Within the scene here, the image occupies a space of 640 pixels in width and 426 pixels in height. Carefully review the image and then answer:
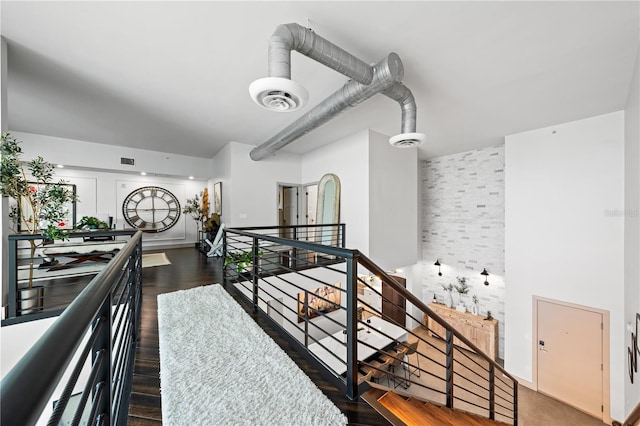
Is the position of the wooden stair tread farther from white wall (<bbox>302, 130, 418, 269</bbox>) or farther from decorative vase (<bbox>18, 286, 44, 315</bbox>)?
decorative vase (<bbox>18, 286, 44, 315</bbox>)

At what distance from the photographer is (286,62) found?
196cm

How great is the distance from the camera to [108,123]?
450 centimetres

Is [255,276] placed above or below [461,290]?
above

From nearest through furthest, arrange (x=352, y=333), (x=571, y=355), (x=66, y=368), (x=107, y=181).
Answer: (x=66, y=368), (x=352, y=333), (x=571, y=355), (x=107, y=181)

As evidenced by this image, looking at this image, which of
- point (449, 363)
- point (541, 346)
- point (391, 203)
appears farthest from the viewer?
point (391, 203)

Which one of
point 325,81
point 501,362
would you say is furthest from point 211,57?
point 501,362

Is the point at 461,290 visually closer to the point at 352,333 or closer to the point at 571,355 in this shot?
the point at 571,355

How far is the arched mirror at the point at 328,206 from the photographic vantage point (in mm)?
5430

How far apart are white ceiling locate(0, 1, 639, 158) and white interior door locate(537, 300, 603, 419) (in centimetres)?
321

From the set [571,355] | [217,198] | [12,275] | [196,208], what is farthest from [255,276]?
[196,208]

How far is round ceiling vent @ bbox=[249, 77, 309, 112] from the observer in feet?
5.89

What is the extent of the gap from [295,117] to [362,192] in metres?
1.91

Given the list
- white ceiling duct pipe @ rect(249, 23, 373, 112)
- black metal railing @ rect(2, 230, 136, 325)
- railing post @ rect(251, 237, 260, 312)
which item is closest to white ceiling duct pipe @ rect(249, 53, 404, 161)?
white ceiling duct pipe @ rect(249, 23, 373, 112)

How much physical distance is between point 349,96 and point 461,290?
216 inches
